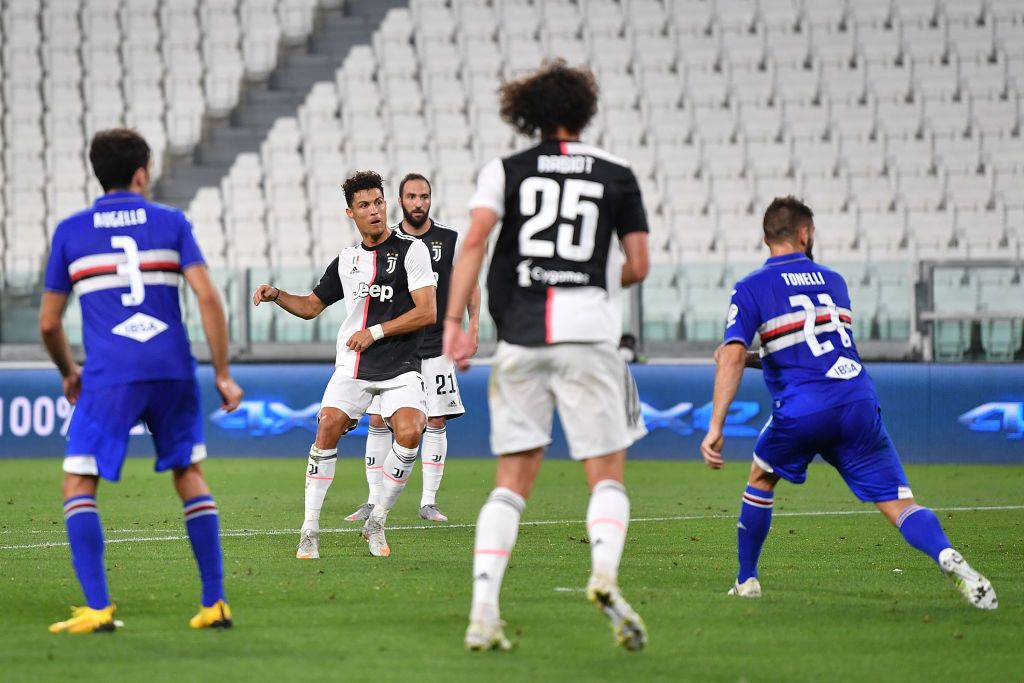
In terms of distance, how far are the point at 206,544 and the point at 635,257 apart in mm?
2040

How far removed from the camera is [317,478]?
872 cm

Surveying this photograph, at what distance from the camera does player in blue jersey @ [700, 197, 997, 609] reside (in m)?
6.77

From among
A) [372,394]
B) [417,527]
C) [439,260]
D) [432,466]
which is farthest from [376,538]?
[439,260]

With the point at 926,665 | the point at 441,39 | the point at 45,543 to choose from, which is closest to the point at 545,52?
the point at 441,39

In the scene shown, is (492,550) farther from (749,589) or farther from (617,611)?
(749,589)

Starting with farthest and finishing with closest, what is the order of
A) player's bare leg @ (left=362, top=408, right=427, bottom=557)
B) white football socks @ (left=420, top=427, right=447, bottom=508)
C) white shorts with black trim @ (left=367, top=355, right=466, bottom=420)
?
white shorts with black trim @ (left=367, top=355, right=466, bottom=420), white football socks @ (left=420, top=427, right=447, bottom=508), player's bare leg @ (left=362, top=408, right=427, bottom=557)

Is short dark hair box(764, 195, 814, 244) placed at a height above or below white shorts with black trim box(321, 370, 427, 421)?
above

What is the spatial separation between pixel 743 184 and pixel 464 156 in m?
4.46

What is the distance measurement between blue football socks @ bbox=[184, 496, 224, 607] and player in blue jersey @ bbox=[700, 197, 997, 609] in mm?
2274

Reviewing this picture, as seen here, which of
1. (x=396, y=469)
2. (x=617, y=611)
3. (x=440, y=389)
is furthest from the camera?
(x=440, y=389)

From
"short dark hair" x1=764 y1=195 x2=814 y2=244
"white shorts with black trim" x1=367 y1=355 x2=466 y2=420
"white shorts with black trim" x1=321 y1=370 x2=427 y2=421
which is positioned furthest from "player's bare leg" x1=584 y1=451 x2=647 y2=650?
"white shorts with black trim" x1=367 y1=355 x2=466 y2=420

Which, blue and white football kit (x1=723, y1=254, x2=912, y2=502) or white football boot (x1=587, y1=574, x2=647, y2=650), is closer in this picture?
white football boot (x1=587, y1=574, x2=647, y2=650)

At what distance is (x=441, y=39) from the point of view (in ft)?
84.3

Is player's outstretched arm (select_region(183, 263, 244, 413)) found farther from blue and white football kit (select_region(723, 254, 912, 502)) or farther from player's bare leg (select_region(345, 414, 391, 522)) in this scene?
player's bare leg (select_region(345, 414, 391, 522))
